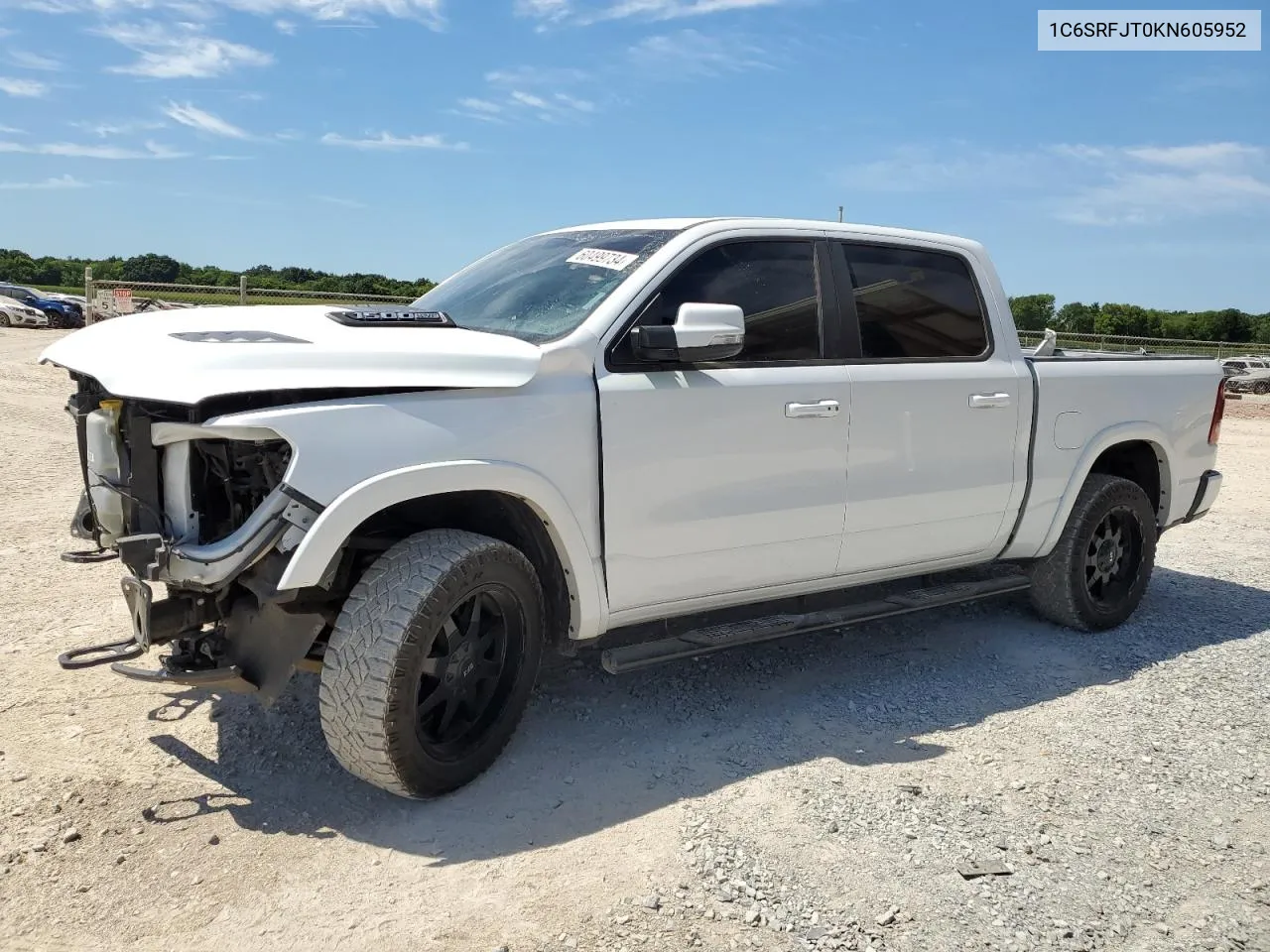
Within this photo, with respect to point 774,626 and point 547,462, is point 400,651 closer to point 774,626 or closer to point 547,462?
point 547,462

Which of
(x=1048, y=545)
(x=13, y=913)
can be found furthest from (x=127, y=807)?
(x=1048, y=545)

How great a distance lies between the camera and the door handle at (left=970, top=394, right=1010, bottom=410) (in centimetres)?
487

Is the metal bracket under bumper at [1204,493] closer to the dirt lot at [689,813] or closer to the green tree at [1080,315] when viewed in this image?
the dirt lot at [689,813]

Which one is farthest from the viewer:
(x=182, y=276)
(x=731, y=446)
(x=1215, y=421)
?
(x=182, y=276)

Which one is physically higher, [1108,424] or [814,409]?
[814,409]

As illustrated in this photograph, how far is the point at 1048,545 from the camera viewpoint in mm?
5488

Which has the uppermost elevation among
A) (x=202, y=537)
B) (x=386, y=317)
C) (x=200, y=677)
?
(x=386, y=317)

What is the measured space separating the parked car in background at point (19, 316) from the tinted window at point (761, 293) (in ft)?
104

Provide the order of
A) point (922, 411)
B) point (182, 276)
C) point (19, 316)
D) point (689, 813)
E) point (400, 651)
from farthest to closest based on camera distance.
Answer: point (182, 276)
point (19, 316)
point (922, 411)
point (689, 813)
point (400, 651)

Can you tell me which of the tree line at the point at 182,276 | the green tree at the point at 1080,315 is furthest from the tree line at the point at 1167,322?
the tree line at the point at 182,276

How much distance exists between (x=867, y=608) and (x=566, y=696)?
4.71 ft

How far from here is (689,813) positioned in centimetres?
359

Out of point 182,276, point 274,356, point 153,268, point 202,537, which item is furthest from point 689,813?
point 153,268

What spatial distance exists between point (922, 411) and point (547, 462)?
1.92 meters
